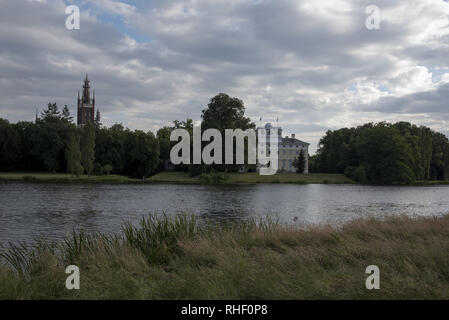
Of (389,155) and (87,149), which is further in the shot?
(389,155)

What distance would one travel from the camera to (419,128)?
96812 millimetres

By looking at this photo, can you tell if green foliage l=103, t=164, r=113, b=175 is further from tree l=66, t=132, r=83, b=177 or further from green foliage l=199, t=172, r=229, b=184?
green foliage l=199, t=172, r=229, b=184

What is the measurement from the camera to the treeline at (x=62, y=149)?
262ft

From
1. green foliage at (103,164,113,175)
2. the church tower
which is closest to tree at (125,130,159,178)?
green foliage at (103,164,113,175)

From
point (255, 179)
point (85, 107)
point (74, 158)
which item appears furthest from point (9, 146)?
point (85, 107)

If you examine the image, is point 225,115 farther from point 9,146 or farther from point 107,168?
point 9,146

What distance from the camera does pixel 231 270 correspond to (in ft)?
24.3

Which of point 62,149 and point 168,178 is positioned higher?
point 62,149

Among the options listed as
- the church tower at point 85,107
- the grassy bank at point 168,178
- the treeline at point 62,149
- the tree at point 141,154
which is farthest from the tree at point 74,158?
the church tower at point 85,107

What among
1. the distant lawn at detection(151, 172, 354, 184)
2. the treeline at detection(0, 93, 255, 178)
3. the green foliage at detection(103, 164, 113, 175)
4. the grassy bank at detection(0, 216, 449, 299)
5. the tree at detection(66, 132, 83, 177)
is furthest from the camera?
the green foliage at detection(103, 164, 113, 175)

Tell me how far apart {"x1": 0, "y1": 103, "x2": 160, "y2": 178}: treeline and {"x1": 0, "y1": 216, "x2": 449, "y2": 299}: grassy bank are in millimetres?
69356

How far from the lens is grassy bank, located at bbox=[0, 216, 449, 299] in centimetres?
654

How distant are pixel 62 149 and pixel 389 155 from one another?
66550 millimetres

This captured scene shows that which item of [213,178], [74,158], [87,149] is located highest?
[87,149]
